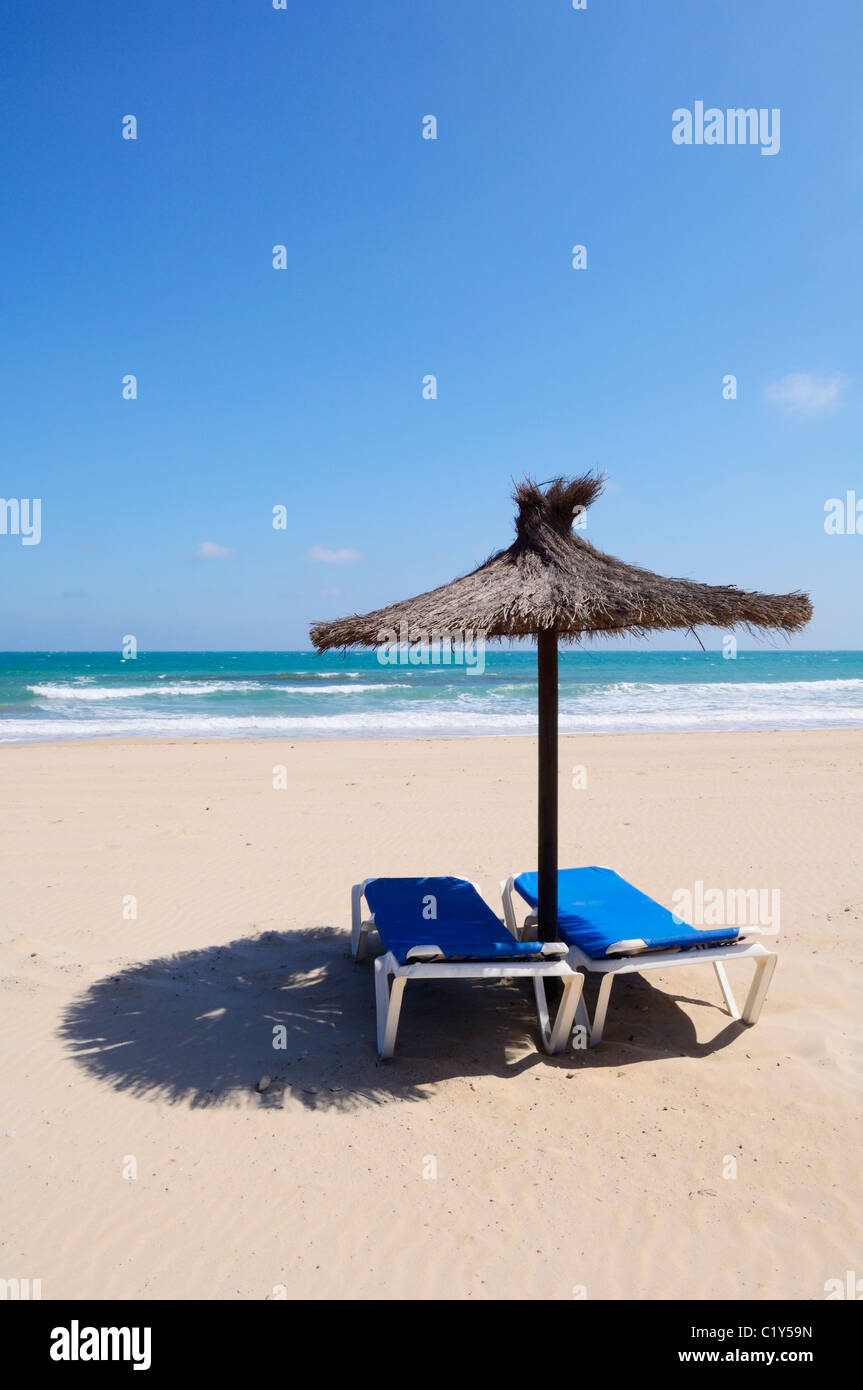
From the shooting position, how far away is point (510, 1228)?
2.86 metres

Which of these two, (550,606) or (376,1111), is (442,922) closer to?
(376,1111)

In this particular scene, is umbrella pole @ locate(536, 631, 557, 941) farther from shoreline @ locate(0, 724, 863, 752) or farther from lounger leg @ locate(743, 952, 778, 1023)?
shoreline @ locate(0, 724, 863, 752)

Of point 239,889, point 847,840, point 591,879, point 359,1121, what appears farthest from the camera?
point 847,840

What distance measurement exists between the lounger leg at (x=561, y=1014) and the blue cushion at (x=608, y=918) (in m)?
0.22

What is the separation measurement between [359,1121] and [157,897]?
3.68 m

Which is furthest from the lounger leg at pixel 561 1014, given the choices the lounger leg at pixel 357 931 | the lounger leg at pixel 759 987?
the lounger leg at pixel 357 931

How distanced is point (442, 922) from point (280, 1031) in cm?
102

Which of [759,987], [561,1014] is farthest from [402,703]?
[561,1014]

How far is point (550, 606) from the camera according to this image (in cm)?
417

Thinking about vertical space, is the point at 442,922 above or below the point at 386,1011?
above

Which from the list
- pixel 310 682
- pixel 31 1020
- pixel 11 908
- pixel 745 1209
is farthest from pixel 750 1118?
pixel 310 682

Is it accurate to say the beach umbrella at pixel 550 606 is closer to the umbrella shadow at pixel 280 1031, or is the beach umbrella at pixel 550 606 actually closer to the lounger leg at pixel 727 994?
the umbrella shadow at pixel 280 1031

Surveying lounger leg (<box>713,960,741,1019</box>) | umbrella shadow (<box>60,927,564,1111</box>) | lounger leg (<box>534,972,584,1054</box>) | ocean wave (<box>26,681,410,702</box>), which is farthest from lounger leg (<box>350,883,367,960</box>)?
ocean wave (<box>26,681,410,702</box>)
